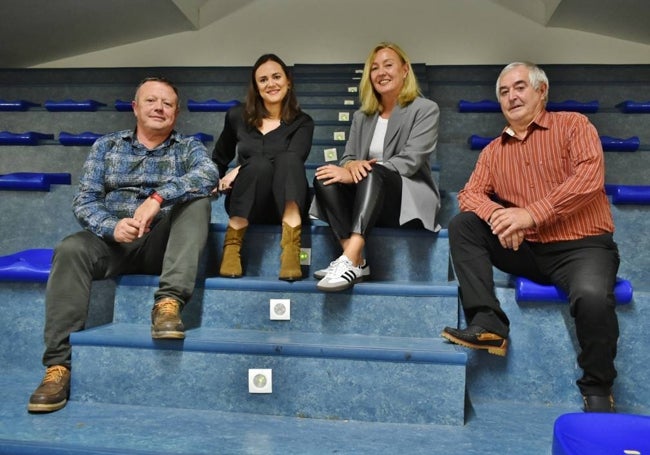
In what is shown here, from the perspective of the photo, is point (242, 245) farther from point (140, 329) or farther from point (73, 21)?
point (73, 21)

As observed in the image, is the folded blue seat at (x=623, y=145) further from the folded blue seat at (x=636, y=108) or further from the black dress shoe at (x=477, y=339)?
the black dress shoe at (x=477, y=339)

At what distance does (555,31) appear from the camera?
3.65m

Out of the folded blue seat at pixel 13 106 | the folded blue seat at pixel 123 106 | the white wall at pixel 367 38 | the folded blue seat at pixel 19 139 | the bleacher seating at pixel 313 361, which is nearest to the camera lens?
the bleacher seating at pixel 313 361

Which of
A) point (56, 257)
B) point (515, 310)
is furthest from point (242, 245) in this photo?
point (515, 310)

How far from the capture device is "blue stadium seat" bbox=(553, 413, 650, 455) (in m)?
0.70

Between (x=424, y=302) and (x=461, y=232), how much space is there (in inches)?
8.5

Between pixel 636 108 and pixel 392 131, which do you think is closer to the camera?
pixel 392 131

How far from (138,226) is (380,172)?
0.69 metres

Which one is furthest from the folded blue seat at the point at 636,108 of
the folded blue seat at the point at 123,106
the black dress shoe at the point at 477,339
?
the folded blue seat at the point at 123,106

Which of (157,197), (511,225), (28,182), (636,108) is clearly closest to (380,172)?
(511,225)

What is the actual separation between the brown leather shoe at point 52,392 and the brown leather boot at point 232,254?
0.49m

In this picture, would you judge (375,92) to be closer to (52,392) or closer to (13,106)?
(52,392)

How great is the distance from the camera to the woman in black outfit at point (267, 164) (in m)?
1.63

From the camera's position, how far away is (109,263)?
61.6 inches
